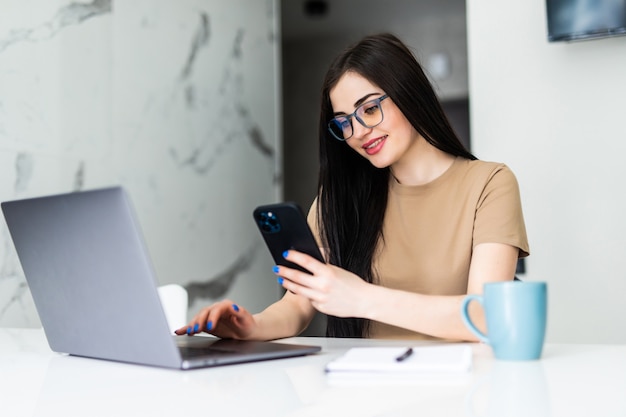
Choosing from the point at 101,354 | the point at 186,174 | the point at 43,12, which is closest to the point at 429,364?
the point at 101,354

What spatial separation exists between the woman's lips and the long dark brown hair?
77 mm

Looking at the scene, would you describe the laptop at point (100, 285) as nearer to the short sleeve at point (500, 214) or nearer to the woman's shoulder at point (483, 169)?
the short sleeve at point (500, 214)

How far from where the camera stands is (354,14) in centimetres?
518

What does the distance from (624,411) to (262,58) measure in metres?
3.05

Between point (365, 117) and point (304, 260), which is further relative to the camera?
point (365, 117)

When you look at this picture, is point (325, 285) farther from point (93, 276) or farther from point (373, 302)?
point (93, 276)

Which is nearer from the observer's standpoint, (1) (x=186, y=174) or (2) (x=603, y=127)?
(2) (x=603, y=127)

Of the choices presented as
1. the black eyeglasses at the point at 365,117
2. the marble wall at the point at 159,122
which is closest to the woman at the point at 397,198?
the black eyeglasses at the point at 365,117

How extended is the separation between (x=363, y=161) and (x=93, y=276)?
38.6 inches

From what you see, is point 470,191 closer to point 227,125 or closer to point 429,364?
point 429,364

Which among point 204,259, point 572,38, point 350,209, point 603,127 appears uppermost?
point 572,38

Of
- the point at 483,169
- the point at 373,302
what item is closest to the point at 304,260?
the point at 373,302

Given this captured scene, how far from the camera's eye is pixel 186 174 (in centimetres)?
284

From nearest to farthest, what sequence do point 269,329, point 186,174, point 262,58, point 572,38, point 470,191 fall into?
point 269,329
point 470,191
point 572,38
point 186,174
point 262,58
